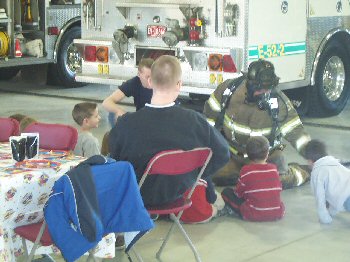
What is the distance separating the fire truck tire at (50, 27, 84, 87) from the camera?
13.5 meters

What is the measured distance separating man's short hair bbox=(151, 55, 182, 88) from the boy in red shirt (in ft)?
5.00

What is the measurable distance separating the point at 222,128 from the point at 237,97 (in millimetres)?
287

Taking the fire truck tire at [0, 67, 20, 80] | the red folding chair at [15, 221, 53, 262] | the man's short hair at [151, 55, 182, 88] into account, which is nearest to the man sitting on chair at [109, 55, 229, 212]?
the man's short hair at [151, 55, 182, 88]

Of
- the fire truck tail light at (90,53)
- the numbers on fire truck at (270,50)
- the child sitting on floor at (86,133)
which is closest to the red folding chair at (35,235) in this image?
the child sitting on floor at (86,133)

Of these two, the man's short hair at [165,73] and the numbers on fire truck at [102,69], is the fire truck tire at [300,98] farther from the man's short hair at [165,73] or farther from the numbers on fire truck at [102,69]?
the man's short hair at [165,73]

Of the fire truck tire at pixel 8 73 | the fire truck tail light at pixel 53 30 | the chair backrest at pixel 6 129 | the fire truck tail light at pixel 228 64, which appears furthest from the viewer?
the fire truck tire at pixel 8 73

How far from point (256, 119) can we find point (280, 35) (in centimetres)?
213

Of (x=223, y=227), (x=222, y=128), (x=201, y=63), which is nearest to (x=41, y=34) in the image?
(x=201, y=63)

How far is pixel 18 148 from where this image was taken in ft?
15.9

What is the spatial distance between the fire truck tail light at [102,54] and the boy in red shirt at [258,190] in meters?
3.86

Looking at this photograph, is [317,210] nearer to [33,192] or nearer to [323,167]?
[323,167]

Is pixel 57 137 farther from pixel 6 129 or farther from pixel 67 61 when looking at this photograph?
pixel 67 61

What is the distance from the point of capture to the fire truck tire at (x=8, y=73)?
14.8 m

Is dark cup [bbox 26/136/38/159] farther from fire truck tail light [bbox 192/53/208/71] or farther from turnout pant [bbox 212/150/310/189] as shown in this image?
fire truck tail light [bbox 192/53/208/71]
